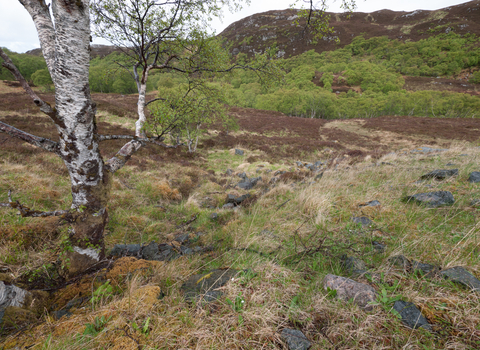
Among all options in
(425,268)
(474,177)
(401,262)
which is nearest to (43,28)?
(401,262)

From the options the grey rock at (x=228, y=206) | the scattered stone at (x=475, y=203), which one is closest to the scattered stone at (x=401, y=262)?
the scattered stone at (x=475, y=203)

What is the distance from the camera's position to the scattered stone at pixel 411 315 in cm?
144

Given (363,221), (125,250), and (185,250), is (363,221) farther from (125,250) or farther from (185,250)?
(125,250)

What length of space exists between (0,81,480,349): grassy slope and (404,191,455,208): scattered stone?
16 centimetres

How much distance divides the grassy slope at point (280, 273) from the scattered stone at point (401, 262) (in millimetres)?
55

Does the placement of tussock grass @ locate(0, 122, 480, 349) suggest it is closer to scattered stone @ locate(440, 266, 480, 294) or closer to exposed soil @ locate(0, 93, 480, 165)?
scattered stone @ locate(440, 266, 480, 294)

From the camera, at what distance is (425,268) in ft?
6.62

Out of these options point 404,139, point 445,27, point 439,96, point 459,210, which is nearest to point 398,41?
point 445,27

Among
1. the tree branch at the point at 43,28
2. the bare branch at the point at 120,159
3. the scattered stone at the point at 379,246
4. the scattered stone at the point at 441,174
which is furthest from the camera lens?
the scattered stone at the point at 441,174

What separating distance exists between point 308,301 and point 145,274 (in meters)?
2.05

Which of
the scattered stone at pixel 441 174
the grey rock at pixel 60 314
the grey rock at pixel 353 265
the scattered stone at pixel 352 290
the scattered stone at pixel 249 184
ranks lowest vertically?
the scattered stone at pixel 249 184

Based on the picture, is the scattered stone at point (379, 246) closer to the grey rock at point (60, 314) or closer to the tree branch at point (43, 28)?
the grey rock at point (60, 314)

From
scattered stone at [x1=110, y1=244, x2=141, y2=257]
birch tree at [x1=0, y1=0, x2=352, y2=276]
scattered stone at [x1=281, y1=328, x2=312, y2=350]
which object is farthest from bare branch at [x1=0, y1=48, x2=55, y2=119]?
scattered stone at [x1=281, y1=328, x2=312, y2=350]

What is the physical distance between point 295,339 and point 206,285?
1.08 metres
